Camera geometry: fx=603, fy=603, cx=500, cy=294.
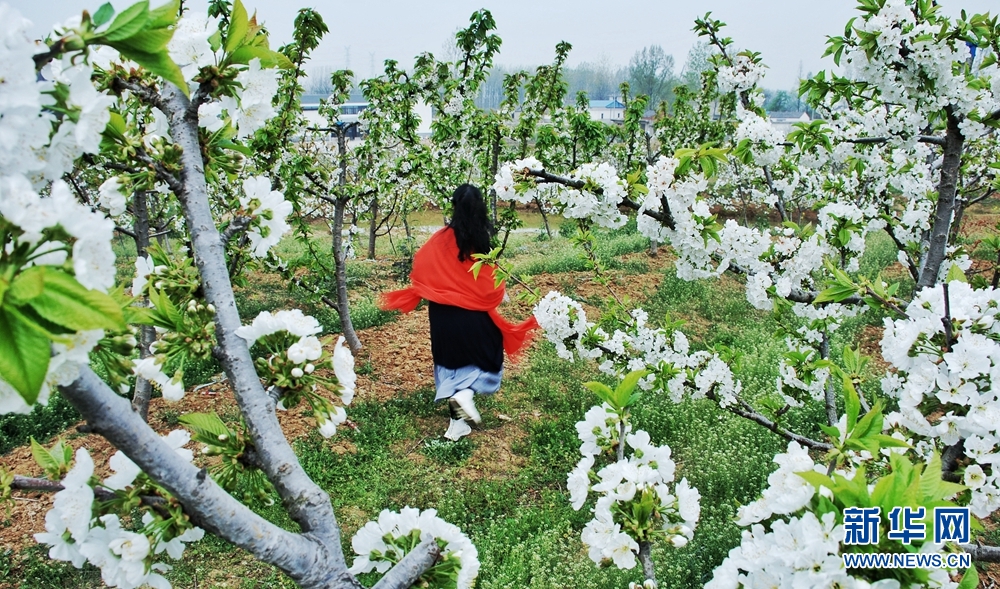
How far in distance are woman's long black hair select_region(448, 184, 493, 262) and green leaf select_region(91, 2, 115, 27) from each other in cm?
386

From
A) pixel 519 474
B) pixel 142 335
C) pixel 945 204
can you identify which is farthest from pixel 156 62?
pixel 519 474

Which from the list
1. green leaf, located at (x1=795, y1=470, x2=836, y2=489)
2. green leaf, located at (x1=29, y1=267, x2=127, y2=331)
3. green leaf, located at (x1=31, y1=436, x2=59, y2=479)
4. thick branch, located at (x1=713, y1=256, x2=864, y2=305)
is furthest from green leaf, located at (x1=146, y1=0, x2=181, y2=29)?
thick branch, located at (x1=713, y1=256, x2=864, y2=305)

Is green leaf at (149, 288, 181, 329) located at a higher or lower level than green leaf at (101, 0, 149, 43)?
lower

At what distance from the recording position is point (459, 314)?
4.99 meters

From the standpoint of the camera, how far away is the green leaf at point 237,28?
1193 mm

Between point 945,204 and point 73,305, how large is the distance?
3098 mm

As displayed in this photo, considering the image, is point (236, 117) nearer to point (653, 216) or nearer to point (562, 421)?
point (653, 216)

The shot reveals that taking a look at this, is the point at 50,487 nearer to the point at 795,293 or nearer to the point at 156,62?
the point at 156,62

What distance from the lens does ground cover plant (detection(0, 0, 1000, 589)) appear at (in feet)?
2.74

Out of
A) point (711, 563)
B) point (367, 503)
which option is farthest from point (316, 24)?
point (711, 563)

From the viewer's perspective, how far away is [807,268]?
2.95 metres

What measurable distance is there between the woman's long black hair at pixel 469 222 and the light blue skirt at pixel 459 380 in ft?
3.08

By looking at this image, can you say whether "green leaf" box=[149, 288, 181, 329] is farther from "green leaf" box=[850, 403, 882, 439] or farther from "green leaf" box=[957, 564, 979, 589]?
"green leaf" box=[957, 564, 979, 589]

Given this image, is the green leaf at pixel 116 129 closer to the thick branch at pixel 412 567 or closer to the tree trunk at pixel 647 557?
the thick branch at pixel 412 567
